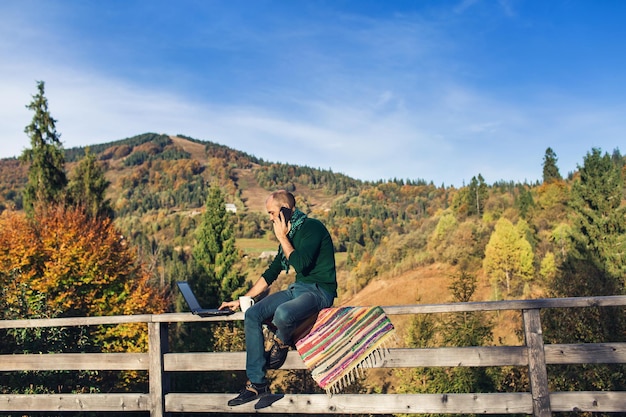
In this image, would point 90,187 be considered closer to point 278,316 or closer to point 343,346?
point 278,316

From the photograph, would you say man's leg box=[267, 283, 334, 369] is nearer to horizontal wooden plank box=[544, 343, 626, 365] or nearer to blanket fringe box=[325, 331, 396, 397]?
blanket fringe box=[325, 331, 396, 397]

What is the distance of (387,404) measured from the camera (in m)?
4.04

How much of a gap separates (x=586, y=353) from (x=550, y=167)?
10201cm

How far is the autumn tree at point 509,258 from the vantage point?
5347cm

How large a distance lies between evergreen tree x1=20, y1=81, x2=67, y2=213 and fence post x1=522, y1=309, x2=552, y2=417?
135 ft

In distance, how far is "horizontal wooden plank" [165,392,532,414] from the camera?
391 centimetres

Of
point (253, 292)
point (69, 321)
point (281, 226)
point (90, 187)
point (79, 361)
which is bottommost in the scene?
point (79, 361)

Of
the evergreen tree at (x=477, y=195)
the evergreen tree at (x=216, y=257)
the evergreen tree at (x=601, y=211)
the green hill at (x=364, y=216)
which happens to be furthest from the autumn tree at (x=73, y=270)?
the evergreen tree at (x=477, y=195)

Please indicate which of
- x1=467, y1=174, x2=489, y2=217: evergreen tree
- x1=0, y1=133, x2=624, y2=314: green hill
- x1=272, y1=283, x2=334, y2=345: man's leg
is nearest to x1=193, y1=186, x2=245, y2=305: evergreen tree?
x1=0, y1=133, x2=624, y2=314: green hill

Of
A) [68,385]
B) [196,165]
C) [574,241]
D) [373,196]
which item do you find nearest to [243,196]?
[196,165]

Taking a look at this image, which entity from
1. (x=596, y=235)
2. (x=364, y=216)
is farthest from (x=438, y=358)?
(x=364, y=216)

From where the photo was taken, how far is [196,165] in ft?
636

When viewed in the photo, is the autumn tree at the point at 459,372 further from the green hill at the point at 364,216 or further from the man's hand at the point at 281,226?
the green hill at the point at 364,216

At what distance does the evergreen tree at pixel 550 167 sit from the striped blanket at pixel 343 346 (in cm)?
9949
